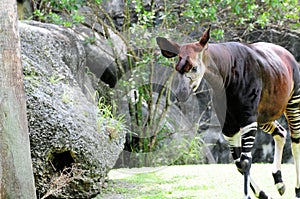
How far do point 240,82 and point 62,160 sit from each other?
7.36ft

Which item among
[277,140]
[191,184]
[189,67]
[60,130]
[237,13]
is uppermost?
[189,67]

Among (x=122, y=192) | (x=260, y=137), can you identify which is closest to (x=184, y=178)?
(x=122, y=192)

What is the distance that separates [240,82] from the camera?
3.97 m

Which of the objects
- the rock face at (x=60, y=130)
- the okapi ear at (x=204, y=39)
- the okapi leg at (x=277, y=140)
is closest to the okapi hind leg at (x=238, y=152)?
the okapi leg at (x=277, y=140)

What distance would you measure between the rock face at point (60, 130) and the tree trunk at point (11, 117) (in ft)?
2.68

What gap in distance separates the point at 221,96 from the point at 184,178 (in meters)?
2.77

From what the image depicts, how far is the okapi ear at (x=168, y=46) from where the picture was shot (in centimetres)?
373

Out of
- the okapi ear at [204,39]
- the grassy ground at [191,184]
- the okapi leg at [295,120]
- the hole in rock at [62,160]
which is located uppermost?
the okapi ear at [204,39]

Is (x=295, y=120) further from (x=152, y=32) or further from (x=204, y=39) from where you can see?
(x=152, y=32)

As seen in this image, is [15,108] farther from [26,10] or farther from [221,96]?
[26,10]

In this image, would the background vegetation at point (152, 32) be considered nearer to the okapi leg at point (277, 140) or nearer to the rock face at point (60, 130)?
the rock face at point (60, 130)

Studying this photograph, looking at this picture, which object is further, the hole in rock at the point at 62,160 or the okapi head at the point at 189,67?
the hole in rock at the point at 62,160

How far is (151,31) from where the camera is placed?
27.8 ft

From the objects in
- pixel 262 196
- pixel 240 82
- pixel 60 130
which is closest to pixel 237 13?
pixel 240 82
